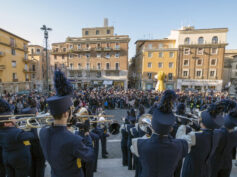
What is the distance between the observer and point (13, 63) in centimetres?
2512

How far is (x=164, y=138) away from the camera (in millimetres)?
1747

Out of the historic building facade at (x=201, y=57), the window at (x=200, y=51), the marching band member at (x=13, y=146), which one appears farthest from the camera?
the window at (x=200, y=51)

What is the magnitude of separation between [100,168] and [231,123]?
364 cm

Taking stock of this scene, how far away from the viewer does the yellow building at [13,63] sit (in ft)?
74.5

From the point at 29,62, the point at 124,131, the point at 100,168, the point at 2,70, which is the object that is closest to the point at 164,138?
the point at 124,131

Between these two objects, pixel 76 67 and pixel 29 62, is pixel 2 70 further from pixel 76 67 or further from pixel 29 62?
pixel 76 67

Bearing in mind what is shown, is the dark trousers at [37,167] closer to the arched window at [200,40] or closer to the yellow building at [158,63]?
the yellow building at [158,63]

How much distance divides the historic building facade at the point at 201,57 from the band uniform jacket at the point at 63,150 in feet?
98.9

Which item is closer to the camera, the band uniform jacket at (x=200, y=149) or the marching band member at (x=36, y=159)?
the band uniform jacket at (x=200, y=149)

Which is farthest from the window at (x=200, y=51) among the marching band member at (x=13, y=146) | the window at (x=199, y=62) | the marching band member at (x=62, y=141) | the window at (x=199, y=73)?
the marching band member at (x=13, y=146)

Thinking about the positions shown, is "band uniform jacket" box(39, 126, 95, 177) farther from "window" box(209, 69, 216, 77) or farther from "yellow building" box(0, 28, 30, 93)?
"window" box(209, 69, 216, 77)

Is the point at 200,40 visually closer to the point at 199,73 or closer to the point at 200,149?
the point at 199,73

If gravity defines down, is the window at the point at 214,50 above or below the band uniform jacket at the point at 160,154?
above

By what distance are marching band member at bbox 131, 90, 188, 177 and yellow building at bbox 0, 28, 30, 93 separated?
2762 cm
